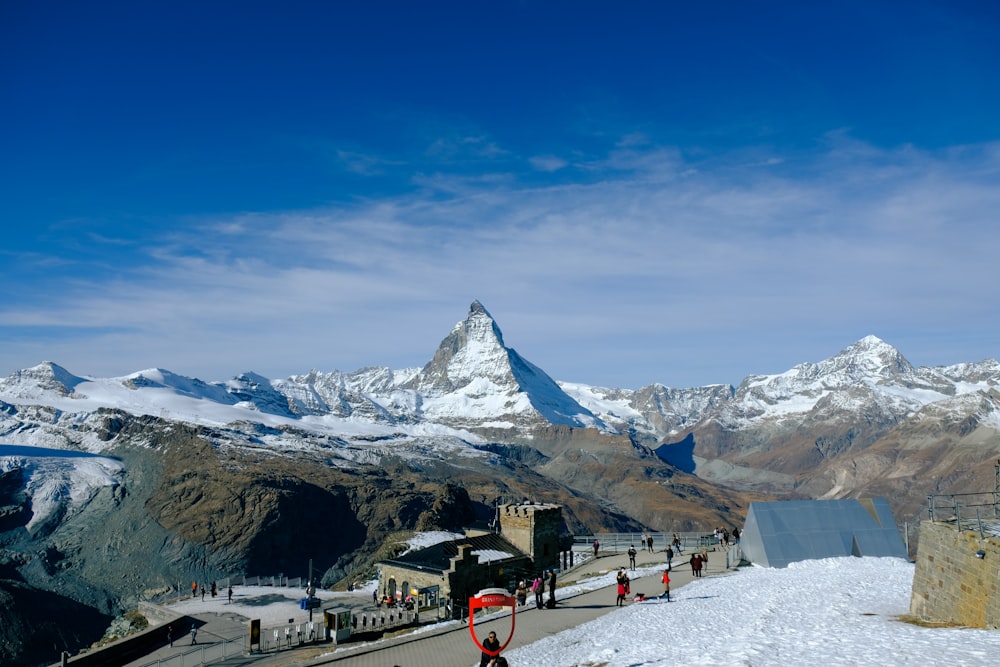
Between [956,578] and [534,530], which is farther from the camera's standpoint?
[534,530]

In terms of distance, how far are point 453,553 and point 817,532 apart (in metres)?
21.2

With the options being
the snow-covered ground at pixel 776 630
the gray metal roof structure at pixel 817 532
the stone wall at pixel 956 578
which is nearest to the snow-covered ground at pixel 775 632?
the snow-covered ground at pixel 776 630

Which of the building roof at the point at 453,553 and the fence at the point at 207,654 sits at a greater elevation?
the building roof at the point at 453,553

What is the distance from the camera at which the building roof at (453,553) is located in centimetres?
4078

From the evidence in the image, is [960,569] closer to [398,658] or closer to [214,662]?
[398,658]

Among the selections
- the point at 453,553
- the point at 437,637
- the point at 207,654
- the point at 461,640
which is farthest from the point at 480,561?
the point at 461,640

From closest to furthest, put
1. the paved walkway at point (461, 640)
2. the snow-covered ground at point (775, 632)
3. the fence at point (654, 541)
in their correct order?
the snow-covered ground at point (775, 632)
the paved walkway at point (461, 640)
the fence at point (654, 541)

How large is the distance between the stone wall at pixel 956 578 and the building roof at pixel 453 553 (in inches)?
955

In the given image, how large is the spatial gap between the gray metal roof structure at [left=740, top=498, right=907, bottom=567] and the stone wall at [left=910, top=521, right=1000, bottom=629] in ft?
52.5

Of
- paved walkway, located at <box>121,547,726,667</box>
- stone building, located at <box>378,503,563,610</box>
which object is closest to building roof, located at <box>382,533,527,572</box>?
stone building, located at <box>378,503,563,610</box>

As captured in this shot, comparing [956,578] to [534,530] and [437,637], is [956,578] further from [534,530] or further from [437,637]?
[534,530]

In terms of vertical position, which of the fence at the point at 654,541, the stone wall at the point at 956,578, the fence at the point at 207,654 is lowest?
the fence at the point at 207,654

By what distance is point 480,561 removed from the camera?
41.0 metres

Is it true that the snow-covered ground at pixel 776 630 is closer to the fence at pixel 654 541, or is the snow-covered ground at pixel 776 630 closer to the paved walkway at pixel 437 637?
the paved walkway at pixel 437 637
